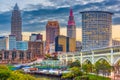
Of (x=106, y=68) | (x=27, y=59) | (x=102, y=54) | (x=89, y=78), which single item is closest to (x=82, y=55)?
(x=102, y=54)

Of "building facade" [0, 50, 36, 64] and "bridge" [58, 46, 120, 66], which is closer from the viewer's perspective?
"bridge" [58, 46, 120, 66]

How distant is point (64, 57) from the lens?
538 ft

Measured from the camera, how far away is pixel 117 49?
84500 millimetres

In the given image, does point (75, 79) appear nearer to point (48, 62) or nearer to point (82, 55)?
point (82, 55)

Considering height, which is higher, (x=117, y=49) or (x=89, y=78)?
(x=117, y=49)

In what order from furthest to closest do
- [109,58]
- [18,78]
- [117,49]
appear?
[109,58] < [117,49] < [18,78]

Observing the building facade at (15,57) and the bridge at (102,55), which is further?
the building facade at (15,57)

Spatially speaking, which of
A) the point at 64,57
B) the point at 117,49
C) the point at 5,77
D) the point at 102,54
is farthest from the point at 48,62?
the point at 5,77

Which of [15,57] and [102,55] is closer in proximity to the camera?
[102,55]

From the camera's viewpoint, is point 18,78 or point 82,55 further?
point 82,55

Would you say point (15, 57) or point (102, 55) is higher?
point (102, 55)

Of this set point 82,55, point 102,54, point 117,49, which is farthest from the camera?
point 82,55

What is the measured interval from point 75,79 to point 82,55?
53.9 meters

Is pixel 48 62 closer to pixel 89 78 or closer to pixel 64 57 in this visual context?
pixel 64 57
